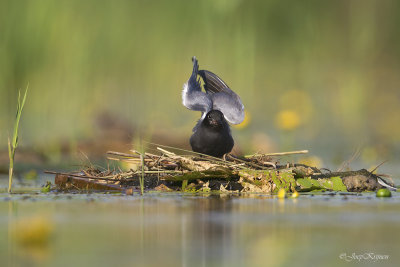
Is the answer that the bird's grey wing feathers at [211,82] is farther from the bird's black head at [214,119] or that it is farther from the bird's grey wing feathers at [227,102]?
the bird's black head at [214,119]

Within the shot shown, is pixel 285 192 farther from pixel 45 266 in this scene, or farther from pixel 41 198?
pixel 45 266

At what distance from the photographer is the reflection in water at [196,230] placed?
16.3ft

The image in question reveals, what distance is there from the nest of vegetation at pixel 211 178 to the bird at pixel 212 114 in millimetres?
341

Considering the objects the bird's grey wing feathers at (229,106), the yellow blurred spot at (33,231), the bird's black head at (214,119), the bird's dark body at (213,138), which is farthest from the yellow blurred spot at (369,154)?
the yellow blurred spot at (33,231)

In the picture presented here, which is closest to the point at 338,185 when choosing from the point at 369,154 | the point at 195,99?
the point at 195,99

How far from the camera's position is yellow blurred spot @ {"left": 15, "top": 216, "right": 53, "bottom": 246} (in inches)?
225

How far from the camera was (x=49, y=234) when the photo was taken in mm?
6020

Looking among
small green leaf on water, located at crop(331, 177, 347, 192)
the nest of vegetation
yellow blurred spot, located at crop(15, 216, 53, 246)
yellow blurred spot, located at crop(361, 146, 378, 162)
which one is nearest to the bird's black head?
the nest of vegetation

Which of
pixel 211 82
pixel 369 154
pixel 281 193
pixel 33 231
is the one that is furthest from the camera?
pixel 369 154

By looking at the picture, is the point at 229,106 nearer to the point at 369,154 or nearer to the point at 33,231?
the point at 33,231

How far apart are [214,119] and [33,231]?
15.0ft

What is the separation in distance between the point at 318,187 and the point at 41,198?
342 cm

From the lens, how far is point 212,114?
10398 mm

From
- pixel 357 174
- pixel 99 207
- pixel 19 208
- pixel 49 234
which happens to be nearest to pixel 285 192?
pixel 357 174
